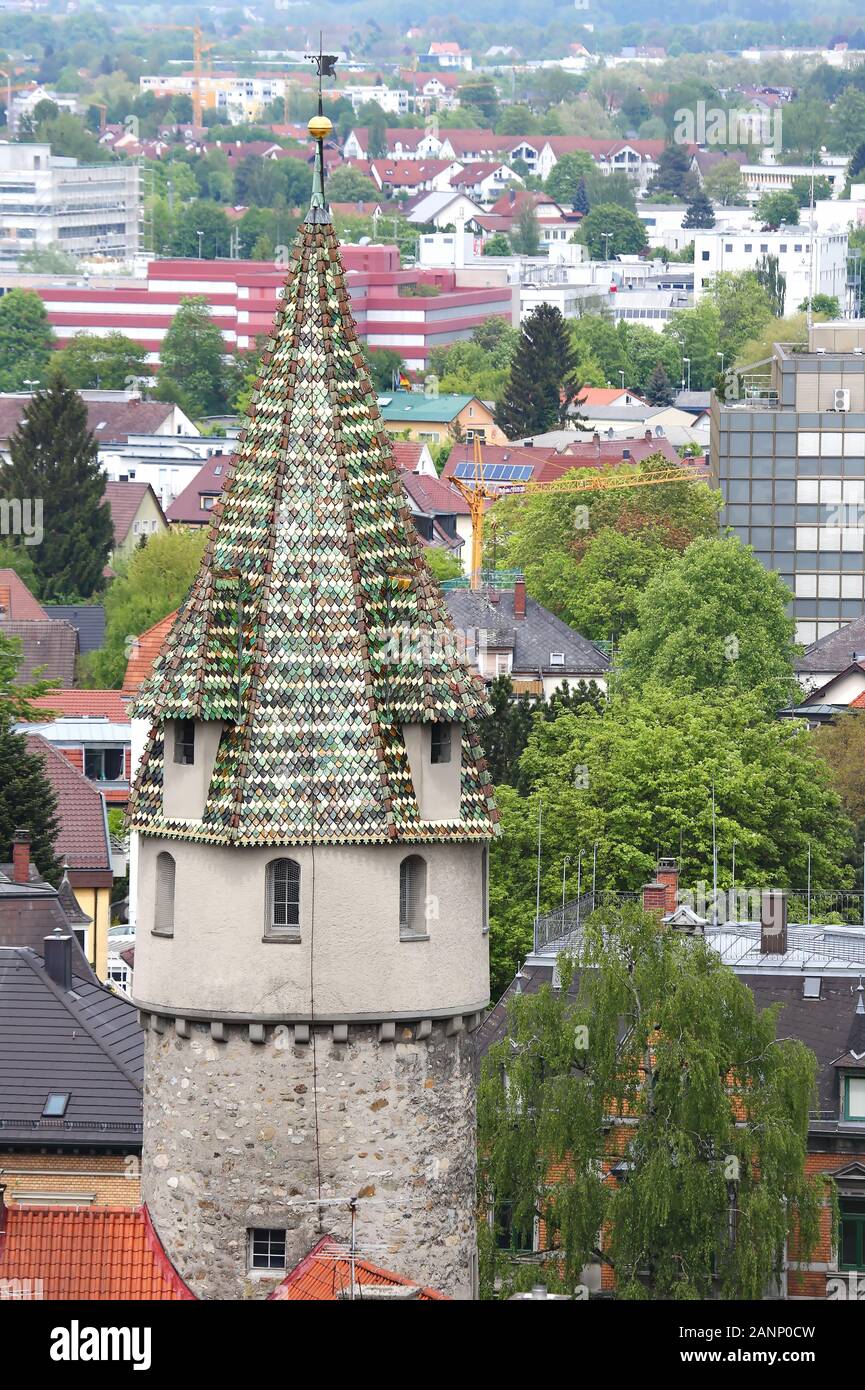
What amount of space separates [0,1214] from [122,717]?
8190 centimetres

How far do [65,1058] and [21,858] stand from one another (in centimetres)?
2228

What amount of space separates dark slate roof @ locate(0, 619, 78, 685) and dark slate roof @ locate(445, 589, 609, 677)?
13.7 metres

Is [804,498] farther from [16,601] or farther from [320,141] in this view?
[320,141]

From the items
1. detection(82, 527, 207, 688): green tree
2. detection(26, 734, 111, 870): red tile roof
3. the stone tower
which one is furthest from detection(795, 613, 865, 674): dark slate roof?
the stone tower

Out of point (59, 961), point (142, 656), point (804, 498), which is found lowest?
point (59, 961)

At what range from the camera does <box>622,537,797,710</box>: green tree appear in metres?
134

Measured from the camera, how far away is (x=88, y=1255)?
4891 centimetres

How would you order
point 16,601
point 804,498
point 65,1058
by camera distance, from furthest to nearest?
1. point 804,498
2. point 16,601
3. point 65,1058

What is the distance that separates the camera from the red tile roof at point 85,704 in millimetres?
133500

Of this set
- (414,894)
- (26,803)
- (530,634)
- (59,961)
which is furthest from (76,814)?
(414,894)

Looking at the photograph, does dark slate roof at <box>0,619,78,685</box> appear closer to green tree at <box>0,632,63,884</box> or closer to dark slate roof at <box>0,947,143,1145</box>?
green tree at <box>0,632,63,884</box>

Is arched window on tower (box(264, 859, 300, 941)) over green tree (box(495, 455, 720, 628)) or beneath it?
beneath

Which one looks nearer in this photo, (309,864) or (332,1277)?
(332,1277)

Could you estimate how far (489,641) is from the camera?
155 metres
